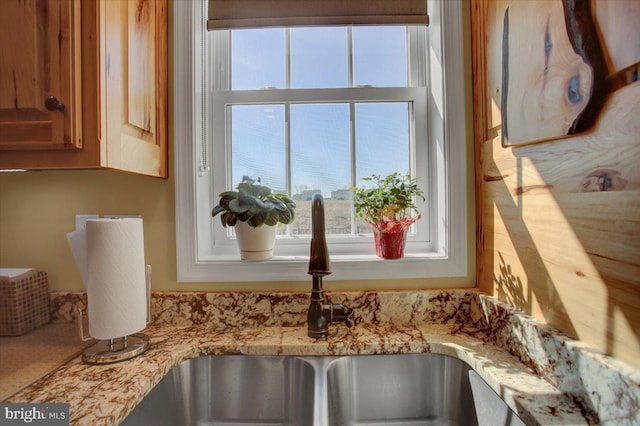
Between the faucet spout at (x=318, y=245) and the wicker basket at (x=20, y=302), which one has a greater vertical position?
the faucet spout at (x=318, y=245)

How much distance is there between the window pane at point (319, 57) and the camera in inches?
48.7

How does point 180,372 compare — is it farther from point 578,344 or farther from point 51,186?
point 578,344

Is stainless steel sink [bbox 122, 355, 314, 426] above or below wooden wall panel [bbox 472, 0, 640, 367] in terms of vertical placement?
below

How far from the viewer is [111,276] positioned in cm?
79

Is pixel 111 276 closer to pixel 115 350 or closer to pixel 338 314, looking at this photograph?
pixel 115 350

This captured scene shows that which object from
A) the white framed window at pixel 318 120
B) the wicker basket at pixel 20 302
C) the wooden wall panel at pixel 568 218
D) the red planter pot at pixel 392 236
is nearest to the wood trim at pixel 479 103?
the wooden wall panel at pixel 568 218

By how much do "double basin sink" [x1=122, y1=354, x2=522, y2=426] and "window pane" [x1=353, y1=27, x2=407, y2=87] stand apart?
3.35 feet

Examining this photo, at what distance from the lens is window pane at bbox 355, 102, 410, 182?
124 centimetres

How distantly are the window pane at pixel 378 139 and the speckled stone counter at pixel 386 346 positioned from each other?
0.50 metres

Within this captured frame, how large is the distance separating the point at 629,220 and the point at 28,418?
122 centimetres

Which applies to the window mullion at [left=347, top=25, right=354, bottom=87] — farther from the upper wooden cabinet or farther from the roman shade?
the upper wooden cabinet

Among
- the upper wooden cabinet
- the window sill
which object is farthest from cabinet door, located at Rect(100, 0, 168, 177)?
the window sill

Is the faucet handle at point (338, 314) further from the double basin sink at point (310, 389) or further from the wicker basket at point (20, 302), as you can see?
the wicker basket at point (20, 302)

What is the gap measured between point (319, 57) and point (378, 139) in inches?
16.1
